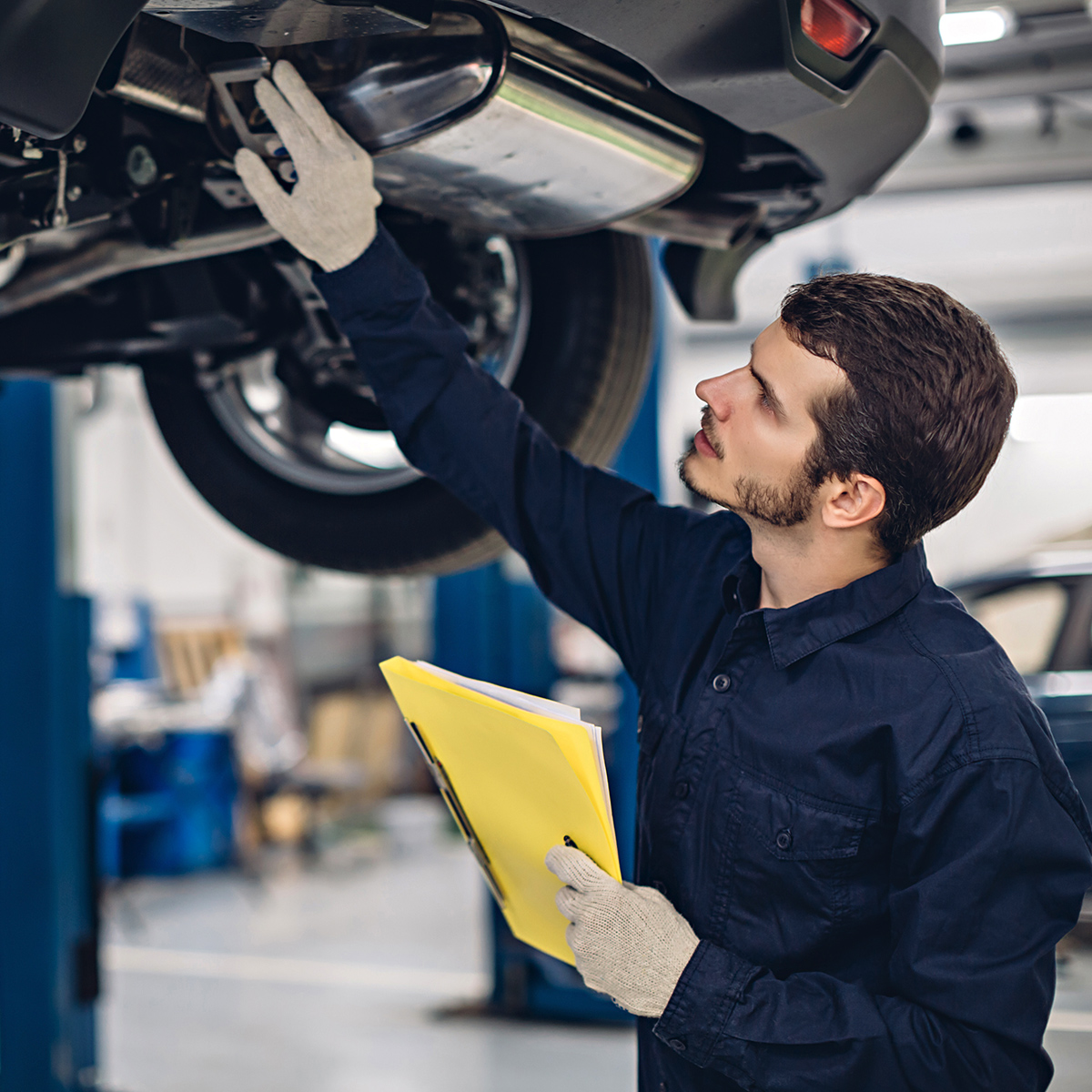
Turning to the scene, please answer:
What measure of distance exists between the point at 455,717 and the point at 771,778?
283 mm

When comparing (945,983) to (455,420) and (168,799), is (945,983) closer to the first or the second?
(455,420)

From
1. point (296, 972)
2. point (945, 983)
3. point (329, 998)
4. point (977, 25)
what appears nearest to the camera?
point (945, 983)

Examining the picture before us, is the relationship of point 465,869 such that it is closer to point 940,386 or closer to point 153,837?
point 153,837

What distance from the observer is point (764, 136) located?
45.8 inches

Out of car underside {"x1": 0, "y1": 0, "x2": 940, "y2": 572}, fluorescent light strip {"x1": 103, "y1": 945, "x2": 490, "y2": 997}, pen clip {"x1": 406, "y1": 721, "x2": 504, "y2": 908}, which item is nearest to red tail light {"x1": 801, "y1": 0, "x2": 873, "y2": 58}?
car underside {"x1": 0, "y1": 0, "x2": 940, "y2": 572}

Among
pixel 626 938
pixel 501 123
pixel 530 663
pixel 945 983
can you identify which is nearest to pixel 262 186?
pixel 501 123

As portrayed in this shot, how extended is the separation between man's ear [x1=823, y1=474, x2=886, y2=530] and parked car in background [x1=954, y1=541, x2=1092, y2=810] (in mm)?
2668

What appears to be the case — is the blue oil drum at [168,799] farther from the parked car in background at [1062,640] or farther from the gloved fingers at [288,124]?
the gloved fingers at [288,124]

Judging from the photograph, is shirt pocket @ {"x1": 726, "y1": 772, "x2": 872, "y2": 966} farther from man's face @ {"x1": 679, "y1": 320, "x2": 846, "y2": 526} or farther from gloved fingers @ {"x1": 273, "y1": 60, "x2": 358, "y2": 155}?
gloved fingers @ {"x1": 273, "y1": 60, "x2": 358, "y2": 155}

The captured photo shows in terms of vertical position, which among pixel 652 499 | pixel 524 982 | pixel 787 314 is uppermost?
pixel 787 314

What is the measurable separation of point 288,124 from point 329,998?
3143mm

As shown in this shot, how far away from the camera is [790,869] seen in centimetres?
94

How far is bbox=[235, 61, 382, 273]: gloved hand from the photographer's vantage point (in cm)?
94

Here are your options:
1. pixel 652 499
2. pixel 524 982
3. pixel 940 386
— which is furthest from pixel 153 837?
pixel 940 386
